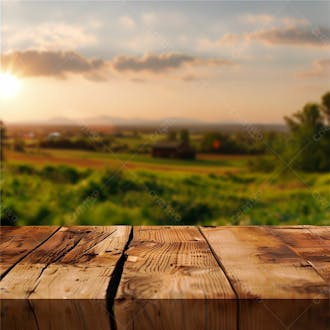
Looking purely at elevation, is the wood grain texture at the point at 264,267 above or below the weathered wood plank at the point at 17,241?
above

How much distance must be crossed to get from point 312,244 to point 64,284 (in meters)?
0.66

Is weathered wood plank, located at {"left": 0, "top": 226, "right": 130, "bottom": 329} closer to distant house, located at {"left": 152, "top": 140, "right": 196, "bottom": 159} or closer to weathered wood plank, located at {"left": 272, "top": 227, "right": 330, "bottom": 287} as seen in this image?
weathered wood plank, located at {"left": 272, "top": 227, "right": 330, "bottom": 287}

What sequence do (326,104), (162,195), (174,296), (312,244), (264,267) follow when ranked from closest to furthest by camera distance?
(174,296)
(264,267)
(312,244)
(326,104)
(162,195)

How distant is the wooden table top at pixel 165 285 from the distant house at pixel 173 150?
2.80 meters

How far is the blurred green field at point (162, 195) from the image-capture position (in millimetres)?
3910

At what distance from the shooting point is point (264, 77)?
3.68 metres

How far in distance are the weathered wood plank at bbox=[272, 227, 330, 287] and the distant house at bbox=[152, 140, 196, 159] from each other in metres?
2.63

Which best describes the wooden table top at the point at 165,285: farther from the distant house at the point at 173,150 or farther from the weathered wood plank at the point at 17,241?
the distant house at the point at 173,150

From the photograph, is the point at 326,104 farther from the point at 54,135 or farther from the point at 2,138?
the point at 2,138

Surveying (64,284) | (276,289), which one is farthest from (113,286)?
(276,289)

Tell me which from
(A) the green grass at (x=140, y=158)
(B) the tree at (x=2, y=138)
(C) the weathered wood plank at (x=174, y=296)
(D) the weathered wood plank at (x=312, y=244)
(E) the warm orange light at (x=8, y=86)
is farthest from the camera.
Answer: (A) the green grass at (x=140, y=158)

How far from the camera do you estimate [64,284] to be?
2.82 feet

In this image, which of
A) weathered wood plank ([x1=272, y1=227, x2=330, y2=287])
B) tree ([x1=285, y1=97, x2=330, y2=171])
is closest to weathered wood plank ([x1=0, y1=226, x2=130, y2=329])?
weathered wood plank ([x1=272, y1=227, x2=330, y2=287])

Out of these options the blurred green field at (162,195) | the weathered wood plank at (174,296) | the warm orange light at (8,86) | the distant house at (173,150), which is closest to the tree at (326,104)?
the blurred green field at (162,195)
